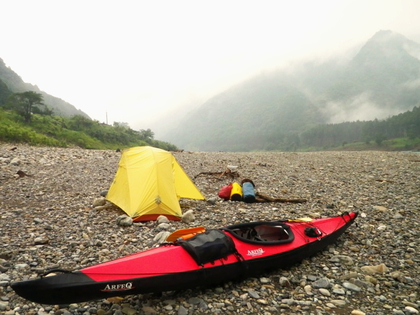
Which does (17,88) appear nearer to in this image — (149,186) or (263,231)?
(149,186)

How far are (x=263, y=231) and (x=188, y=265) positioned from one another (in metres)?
2.33

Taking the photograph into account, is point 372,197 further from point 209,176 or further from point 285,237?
point 209,176

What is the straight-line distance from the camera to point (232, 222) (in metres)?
7.68

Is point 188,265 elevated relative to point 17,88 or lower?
lower

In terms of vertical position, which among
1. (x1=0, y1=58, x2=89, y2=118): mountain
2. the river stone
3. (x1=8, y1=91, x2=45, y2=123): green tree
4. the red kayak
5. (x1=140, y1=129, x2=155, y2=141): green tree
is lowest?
the river stone

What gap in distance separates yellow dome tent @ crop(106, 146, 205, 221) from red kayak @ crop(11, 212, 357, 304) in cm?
302

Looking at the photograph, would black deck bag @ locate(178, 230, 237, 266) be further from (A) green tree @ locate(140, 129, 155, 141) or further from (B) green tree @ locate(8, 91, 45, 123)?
(A) green tree @ locate(140, 129, 155, 141)

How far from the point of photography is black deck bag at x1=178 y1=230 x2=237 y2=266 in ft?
13.6

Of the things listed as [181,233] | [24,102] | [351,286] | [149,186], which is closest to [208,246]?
[181,233]

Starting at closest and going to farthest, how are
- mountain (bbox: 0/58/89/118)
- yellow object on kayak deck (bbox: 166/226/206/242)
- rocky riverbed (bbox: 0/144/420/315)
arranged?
1. rocky riverbed (bbox: 0/144/420/315)
2. yellow object on kayak deck (bbox: 166/226/206/242)
3. mountain (bbox: 0/58/89/118)

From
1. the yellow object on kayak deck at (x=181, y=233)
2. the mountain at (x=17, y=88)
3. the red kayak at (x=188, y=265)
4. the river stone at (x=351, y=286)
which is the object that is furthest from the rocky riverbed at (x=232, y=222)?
the mountain at (x=17, y=88)

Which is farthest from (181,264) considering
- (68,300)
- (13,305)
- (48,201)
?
(48,201)

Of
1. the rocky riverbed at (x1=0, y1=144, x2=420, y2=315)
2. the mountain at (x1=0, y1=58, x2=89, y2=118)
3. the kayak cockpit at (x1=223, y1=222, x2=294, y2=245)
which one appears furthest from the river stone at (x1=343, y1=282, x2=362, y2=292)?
the mountain at (x1=0, y1=58, x2=89, y2=118)

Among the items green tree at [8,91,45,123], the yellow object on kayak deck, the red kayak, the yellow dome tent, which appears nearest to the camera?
the red kayak
